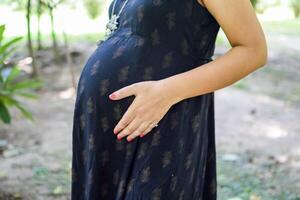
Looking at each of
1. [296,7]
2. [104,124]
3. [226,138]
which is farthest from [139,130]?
[296,7]

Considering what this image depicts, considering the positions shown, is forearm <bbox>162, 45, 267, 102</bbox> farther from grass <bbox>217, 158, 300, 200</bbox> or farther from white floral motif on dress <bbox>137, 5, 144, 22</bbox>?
grass <bbox>217, 158, 300, 200</bbox>

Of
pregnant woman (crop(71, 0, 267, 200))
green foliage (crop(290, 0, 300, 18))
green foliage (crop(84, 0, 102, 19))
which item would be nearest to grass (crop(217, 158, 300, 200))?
pregnant woman (crop(71, 0, 267, 200))

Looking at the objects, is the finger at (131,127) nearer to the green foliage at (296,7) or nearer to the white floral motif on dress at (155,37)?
the white floral motif on dress at (155,37)

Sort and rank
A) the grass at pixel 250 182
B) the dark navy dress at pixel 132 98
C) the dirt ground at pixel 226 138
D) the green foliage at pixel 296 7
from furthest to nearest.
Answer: the green foliage at pixel 296 7 < the dirt ground at pixel 226 138 < the grass at pixel 250 182 < the dark navy dress at pixel 132 98

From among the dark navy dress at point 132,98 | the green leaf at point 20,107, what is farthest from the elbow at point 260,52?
the green leaf at point 20,107

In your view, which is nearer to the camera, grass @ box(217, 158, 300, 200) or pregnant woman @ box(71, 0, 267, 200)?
pregnant woman @ box(71, 0, 267, 200)

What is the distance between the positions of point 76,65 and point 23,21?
308 cm

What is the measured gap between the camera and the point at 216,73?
110cm

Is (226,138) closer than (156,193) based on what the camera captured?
No

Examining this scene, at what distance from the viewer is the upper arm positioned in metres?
1.05

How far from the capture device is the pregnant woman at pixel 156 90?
3.62 ft

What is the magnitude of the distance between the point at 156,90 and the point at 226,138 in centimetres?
262

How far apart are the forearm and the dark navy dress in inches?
2.6

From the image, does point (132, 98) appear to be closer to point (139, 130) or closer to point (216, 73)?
point (139, 130)
